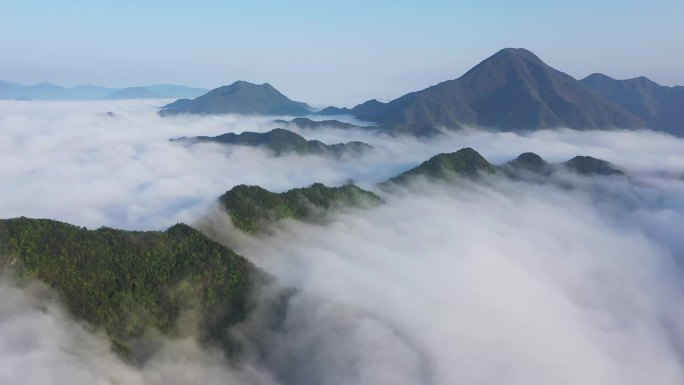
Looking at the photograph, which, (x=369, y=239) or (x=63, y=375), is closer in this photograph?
(x=63, y=375)

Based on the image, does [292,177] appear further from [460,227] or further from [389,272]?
[389,272]

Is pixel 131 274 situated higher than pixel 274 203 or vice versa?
pixel 274 203

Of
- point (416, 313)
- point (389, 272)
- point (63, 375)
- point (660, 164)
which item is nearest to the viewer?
point (63, 375)

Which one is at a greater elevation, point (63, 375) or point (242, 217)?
point (242, 217)

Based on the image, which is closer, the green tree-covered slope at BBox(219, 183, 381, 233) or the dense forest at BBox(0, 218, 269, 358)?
the dense forest at BBox(0, 218, 269, 358)

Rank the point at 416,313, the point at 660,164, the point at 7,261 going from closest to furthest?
1. the point at 7,261
2. the point at 416,313
3. the point at 660,164

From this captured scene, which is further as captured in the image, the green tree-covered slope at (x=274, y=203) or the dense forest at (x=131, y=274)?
the green tree-covered slope at (x=274, y=203)

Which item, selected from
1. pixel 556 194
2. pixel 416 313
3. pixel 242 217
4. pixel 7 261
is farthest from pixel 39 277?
pixel 556 194

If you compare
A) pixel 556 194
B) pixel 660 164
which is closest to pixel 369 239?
pixel 556 194

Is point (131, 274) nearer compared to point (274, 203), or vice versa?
point (131, 274)

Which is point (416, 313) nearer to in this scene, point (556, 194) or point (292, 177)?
point (556, 194)
